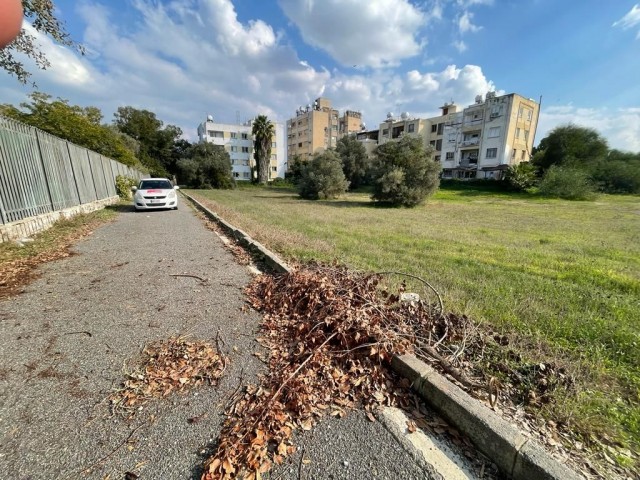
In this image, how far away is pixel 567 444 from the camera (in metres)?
1.68

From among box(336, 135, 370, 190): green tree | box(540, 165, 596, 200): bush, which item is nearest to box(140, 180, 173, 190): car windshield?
box(336, 135, 370, 190): green tree

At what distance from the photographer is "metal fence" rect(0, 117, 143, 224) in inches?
245

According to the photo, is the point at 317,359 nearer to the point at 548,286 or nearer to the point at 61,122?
the point at 548,286

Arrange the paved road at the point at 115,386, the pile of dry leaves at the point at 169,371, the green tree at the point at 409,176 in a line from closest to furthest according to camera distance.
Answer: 1. the paved road at the point at 115,386
2. the pile of dry leaves at the point at 169,371
3. the green tree at the point at 409,176

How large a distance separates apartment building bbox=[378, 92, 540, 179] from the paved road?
131 ft

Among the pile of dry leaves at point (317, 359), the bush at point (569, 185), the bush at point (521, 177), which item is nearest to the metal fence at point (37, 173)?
the pile of dry leaves at point (317, 359)

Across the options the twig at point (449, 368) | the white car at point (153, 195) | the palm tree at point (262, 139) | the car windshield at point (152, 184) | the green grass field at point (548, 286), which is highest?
the palm tree at point (262, 139)

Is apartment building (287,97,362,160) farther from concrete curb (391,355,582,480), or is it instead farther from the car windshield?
concrete curb (391,355,582,480)

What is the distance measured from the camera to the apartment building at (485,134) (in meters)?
39.9

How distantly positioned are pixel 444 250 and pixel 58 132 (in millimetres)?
28168

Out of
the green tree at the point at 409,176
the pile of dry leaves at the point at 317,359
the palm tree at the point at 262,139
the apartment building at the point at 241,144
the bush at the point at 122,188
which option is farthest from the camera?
the apartment building at the point at 241,144

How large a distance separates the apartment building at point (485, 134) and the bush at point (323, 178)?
19654mm

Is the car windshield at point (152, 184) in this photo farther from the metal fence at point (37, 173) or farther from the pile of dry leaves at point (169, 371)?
the pile of dry leaves at point (169, 371)

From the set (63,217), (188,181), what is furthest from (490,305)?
(188,181)
